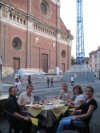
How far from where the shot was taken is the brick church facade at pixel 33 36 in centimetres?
3982

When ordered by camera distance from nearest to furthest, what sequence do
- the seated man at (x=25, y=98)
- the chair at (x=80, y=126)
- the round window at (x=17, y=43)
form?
the chair at (x=80, y=126), the seated man at (x=25, y=98), the round window at (x=17, y=43)

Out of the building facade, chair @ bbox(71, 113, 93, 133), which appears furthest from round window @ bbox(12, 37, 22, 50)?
the building facade

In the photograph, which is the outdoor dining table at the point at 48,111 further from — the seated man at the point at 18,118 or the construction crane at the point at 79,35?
the construction crane at the point at 79,35

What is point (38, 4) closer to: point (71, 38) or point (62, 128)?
point (71, 38)

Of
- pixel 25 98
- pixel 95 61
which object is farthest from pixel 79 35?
pixel 95 61

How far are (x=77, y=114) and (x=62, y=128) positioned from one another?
0.71 m

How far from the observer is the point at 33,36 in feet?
150

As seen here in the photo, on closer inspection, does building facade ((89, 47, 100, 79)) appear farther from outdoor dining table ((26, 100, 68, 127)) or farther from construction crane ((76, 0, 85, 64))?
outdoor dining table ((26, 100, 68, 127))

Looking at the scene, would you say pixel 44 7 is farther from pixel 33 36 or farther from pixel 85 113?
pixel 85 113

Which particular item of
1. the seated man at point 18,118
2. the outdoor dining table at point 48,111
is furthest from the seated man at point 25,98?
the seated man at point 18,118

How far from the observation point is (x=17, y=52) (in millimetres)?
42250

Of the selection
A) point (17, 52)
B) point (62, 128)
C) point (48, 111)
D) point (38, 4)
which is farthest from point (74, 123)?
point (38, 4)

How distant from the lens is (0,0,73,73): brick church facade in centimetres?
3982

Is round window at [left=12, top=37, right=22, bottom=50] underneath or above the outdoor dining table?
above
